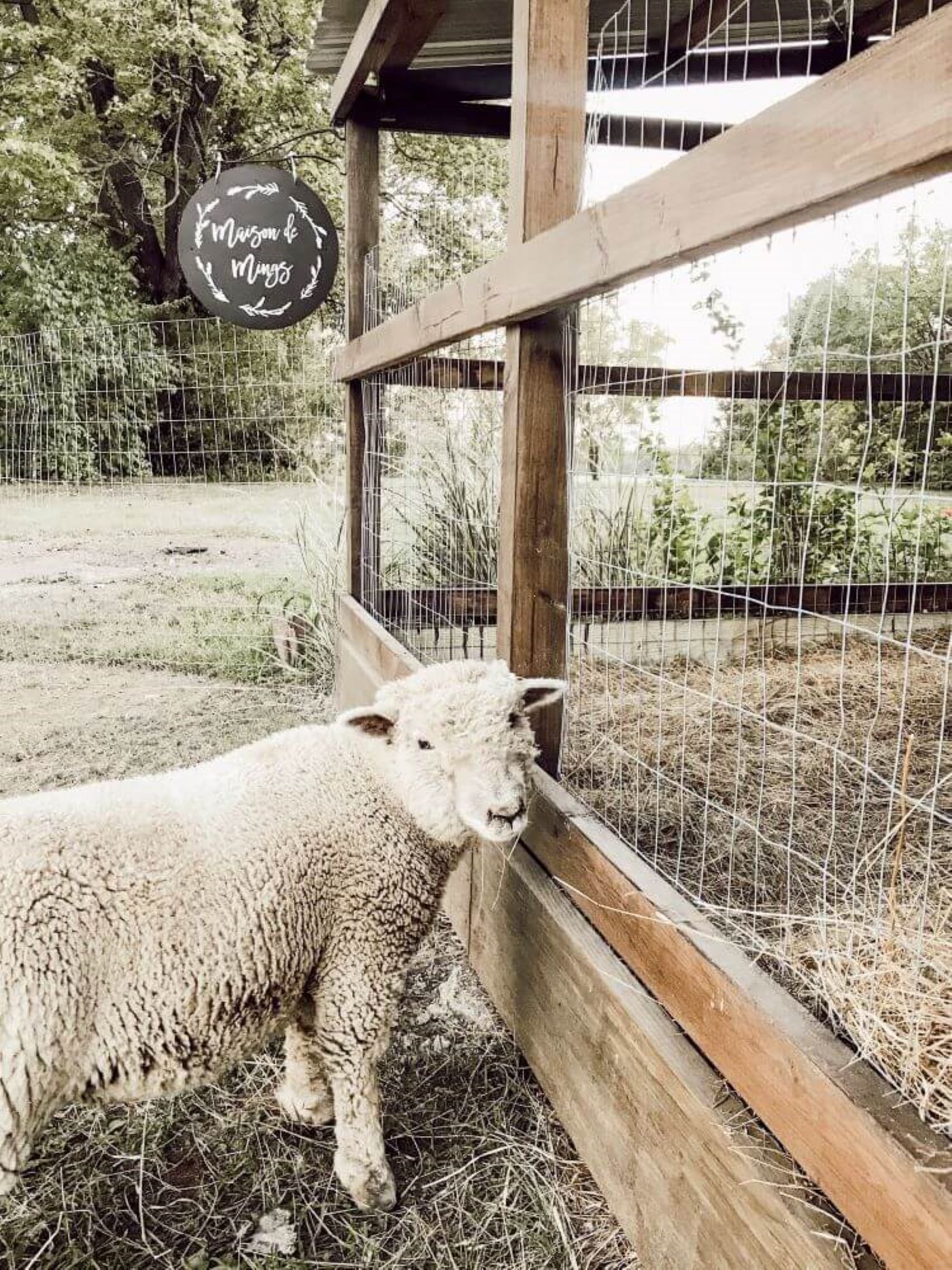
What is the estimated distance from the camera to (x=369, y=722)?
7.55 ft

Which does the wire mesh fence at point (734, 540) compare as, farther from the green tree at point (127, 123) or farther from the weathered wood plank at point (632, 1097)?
the green tree at point (127, 123)

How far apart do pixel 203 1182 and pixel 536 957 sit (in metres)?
0.97

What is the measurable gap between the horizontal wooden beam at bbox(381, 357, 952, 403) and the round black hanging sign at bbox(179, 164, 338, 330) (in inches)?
Result: 39.2

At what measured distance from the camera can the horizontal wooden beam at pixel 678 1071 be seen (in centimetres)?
127

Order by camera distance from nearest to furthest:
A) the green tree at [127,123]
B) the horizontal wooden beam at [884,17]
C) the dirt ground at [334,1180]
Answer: the dirt ground at [334,1180] → the horizontal wooden beam at [884,17] → the green tree at [127,123]

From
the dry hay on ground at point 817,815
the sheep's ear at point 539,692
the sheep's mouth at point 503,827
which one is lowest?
the dry hay on ground at point 817,815

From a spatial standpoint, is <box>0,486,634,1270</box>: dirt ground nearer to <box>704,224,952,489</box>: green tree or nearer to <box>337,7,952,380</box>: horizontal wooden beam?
<box>337,7,952,380</box>: horizontal wooden beam

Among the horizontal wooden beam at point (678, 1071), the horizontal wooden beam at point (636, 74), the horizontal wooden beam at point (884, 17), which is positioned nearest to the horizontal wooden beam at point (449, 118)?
the horizontal wooden beam at point (636, 74)

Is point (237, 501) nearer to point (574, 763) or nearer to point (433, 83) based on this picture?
point (433, 83)

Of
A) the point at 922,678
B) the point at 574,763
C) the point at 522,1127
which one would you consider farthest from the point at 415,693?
the point at 922,678

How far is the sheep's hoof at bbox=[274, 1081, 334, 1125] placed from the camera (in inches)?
96.9

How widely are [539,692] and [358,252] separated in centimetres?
328

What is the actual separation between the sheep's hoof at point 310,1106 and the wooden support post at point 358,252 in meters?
2.82

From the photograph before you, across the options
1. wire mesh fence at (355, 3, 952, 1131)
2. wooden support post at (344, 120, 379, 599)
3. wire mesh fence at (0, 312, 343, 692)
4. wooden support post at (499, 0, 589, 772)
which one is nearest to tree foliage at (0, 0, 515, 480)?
wire mesh fence at (0, 312, 343, 692)
